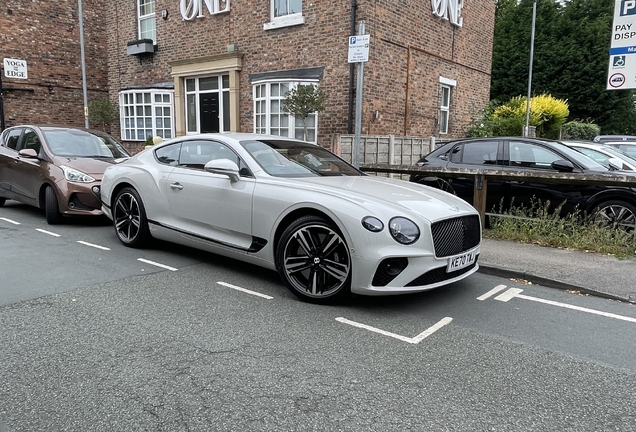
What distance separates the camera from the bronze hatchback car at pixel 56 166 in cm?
771

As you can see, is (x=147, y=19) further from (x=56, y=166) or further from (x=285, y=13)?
(x=56, y=166)

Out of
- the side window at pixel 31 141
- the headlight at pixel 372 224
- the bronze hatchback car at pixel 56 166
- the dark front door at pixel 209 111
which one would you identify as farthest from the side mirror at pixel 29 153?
the dark front door at pixel 209 111

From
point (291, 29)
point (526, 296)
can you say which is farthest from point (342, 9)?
point (526, 296)

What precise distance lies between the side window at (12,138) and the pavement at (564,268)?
8.19 metres

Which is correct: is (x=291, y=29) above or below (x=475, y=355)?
above

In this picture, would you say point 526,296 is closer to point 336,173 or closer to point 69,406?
point 336,173

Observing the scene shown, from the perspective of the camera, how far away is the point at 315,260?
14.7 ft

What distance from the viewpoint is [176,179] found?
5.81 meters

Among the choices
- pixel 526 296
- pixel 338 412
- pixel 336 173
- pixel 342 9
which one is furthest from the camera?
pixel 342 9

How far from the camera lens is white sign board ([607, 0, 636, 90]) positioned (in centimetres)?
729

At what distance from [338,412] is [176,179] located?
3.84 m

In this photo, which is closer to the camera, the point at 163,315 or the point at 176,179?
the point at 163,315

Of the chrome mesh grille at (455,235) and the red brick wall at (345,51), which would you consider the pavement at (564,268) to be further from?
the red brick wall at (345,51)

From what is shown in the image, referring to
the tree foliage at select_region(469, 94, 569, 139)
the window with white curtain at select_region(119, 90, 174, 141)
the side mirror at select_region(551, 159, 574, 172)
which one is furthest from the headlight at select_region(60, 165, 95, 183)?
the tree foliage at select_region(469, 94, 569, 139)
